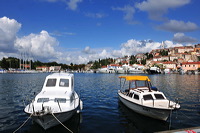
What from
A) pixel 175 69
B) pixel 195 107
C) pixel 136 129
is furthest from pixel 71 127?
pixel 175 69

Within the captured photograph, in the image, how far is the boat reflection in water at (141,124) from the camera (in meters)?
13.1

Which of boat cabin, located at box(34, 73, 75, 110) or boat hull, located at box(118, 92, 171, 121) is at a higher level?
boat cabin, located at box(34, 73, 75, 110)

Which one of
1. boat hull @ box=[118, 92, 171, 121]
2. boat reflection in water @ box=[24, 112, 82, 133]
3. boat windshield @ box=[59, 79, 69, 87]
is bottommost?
boat reflection in water @ box=[24, 112, 82, 133]

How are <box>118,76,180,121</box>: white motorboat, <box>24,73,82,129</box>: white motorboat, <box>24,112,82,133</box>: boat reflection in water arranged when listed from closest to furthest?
<box>24,73,82,129</box>: white motorboat, <box>24,112,82,133</box>: boat reflection in water, <box>118,76,180,121</box>: white motorboat

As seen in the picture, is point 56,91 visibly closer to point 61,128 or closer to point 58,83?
point 58,83

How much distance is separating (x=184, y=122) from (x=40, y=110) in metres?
13.1

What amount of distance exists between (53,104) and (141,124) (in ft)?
26.1

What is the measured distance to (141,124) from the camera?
1409 centimetres

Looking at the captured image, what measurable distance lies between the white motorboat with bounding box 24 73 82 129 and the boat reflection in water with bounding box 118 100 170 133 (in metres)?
5.06

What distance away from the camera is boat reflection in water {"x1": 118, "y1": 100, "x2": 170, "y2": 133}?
13.1m

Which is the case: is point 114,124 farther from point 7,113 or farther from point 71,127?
point 7,113

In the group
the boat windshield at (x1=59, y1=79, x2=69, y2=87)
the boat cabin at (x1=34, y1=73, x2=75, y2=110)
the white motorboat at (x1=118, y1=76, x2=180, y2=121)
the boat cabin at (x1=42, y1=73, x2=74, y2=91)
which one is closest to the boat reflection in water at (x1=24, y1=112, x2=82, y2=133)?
the boat cabin at (x1=34, y1=73, x2=75, y2=110)

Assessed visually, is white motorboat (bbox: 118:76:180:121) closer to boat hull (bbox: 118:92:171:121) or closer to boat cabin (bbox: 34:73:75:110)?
boat hull (bbox: 118:92:171:121)

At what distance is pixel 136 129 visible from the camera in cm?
1320
